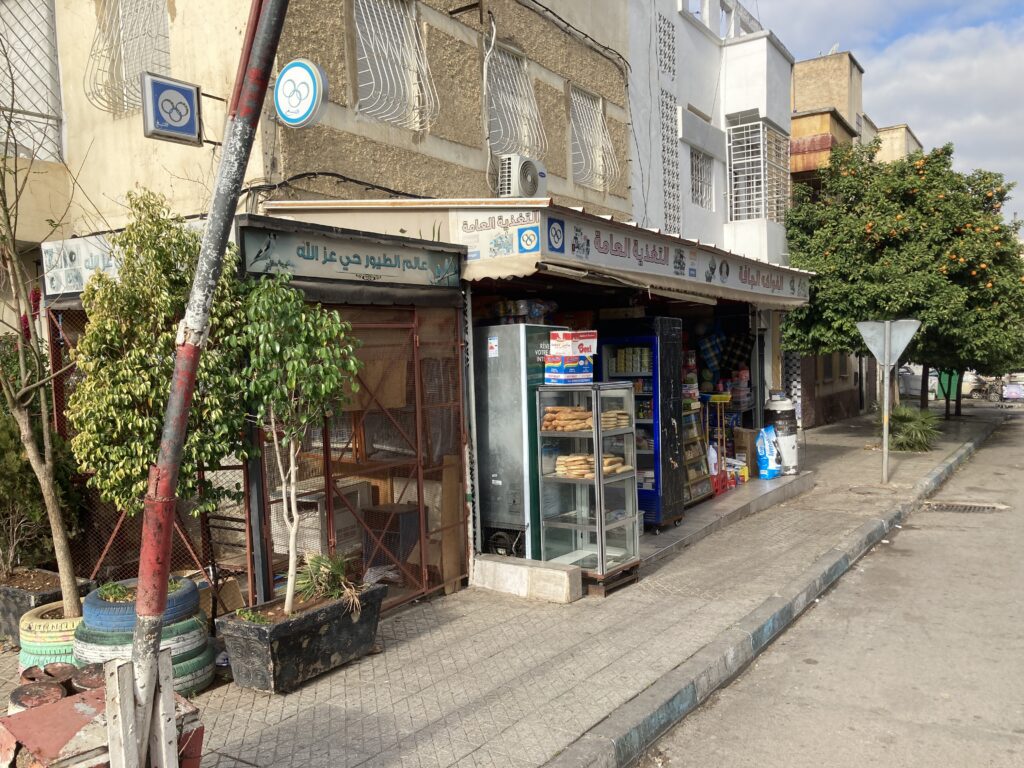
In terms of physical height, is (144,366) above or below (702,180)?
below

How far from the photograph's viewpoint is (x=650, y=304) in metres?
11.0

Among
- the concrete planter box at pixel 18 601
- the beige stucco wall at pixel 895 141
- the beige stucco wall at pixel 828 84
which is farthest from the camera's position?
the beige stucco wall at pixel 895 141

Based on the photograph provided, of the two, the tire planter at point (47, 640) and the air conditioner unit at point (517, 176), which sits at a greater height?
the air conditioner unit at point (517, 176)

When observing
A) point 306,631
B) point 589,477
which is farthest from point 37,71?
point 589,477

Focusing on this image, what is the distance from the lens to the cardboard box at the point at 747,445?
40.6 ft

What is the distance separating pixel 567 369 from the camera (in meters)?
7.17

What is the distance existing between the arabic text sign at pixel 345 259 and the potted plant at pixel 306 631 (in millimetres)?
Answer: 2073

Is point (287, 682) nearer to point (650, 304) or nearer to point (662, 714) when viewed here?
point (662, 714)

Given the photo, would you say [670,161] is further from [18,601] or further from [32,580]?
[18,601]

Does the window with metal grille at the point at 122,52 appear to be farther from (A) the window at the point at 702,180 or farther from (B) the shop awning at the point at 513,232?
(A) the window at the point at 702,180

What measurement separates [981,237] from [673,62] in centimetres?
736

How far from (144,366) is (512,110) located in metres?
6.45

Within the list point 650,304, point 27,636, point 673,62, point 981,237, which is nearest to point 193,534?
point 27,636

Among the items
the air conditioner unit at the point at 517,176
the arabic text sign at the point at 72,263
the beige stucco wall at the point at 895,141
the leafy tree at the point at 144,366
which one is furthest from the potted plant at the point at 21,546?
the beige stucco wall at the point at 895,141
